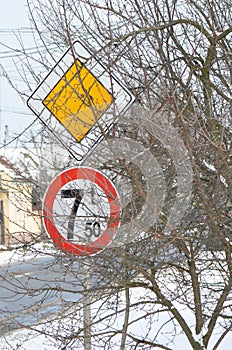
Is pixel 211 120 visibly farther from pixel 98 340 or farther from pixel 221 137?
pixel 98 340

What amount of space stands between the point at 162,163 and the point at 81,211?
1.53 feet

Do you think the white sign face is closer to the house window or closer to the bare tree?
the bare tree

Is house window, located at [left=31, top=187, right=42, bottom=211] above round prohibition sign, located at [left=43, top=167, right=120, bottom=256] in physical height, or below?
above

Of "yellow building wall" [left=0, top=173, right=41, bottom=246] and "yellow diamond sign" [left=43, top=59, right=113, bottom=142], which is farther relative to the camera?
"yellow building wall" [left=0, top=173, right=41, bottom=246]

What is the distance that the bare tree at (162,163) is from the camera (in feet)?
9.93

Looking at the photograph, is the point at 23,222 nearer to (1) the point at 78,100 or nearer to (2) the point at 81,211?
(2) the point at 81,211

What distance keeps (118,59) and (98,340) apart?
1.53 m

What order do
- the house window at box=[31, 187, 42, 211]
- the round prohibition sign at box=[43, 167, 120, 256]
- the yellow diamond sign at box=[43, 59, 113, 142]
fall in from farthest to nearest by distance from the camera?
1. the house window at box=[31, 187, 42, 211]
2. the round prohibition sign at box=[43, 167, 120, 256]
3. the yellow diamond sign at box=[43, 59, 113, 142]

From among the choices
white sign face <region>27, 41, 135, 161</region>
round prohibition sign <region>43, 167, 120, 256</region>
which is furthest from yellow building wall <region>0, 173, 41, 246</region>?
white sign face <region>27, 41, 135, 161</region>

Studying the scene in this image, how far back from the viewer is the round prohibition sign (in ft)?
10.2

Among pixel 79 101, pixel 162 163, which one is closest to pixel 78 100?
pixel 79 101

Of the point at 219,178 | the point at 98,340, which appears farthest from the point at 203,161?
the point at 98,340

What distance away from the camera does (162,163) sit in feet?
10.5

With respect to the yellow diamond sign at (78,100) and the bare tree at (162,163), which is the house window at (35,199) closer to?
the bare tree at (162,163)
